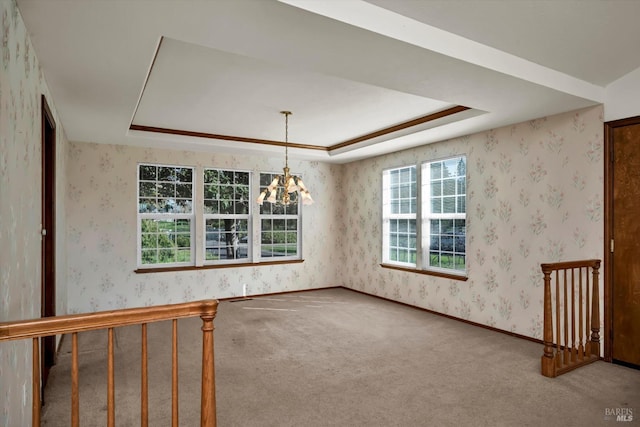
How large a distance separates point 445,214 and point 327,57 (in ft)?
10.9

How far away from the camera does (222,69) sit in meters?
3.08

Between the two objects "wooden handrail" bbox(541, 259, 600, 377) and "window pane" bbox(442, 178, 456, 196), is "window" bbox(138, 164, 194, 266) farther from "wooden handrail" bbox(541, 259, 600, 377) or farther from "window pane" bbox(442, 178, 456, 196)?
"wooden handrail" bbox(541, 259, 600, 377)

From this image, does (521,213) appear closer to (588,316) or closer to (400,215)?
(588,316)

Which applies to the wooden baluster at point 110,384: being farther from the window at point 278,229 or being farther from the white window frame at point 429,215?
the window at point 278,229

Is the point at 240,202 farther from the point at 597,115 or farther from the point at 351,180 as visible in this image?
the point at 597,115

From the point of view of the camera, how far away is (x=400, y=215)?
233 inches

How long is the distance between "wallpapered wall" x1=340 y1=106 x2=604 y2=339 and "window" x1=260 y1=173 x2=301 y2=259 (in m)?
2.24

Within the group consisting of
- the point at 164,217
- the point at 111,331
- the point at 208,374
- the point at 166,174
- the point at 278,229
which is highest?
the point at 166,174

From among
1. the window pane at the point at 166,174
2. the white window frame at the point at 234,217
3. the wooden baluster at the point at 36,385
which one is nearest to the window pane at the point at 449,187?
the white window frame at the point at 234,217

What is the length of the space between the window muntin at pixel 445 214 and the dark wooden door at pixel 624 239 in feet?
5.47

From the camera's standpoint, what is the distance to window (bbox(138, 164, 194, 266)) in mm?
5609

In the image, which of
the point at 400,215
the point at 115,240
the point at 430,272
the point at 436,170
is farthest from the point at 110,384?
the point at 400,215

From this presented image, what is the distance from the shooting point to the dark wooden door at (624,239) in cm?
328

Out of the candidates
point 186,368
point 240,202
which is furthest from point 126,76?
point 240,202
